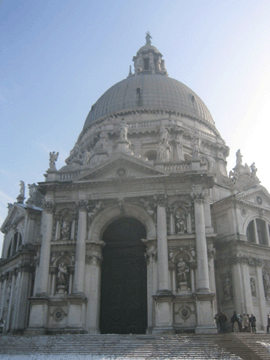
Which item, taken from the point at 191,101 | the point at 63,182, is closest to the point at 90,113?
the point at 191,101

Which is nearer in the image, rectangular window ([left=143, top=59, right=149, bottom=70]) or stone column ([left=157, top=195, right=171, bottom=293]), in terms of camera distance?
stone column ([left=157, top=195, right=171, bottom=293])

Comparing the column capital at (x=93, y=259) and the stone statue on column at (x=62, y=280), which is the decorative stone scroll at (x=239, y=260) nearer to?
the column capital at (x=93, y=259)

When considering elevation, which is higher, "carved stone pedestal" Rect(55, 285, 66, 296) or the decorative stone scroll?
the decorative stone scroll

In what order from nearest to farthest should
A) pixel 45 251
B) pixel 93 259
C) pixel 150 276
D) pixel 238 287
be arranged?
1. pixel 150 276
2. pixel 93 259
3. pixel 45 251
4. pixel 238 287

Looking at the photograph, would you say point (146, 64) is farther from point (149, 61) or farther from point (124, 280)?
point (124, 280)

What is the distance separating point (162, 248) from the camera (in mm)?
26062

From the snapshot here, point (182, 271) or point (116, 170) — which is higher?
point (116, 170)

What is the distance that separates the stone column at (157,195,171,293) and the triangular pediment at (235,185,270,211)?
26.8ft

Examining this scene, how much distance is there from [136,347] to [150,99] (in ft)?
95.4

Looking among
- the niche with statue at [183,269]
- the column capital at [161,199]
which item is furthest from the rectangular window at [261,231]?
the column capital at [161,199]

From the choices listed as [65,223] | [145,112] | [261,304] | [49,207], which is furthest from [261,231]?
[49,207]

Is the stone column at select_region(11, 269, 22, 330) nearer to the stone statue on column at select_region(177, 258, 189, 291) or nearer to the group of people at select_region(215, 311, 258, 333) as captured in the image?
the stone statue on column at select_region(177, 258, 189, 291)

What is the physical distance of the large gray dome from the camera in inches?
1709

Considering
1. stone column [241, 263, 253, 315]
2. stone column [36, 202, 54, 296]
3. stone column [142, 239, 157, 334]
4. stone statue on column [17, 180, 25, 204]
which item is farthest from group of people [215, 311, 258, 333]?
stone statue on column [17, 180, 25, 204]
